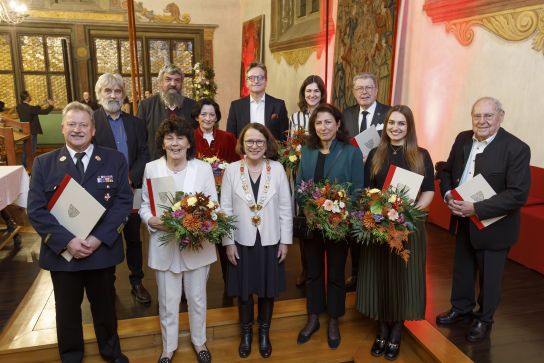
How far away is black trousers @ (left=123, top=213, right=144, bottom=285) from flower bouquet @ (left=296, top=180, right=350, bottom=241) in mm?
1440

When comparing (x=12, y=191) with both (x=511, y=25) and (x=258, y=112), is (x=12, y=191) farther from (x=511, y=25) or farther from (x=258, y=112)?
(x=511, y=25)

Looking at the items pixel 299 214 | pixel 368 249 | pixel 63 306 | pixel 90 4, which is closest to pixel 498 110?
pixel 368 249

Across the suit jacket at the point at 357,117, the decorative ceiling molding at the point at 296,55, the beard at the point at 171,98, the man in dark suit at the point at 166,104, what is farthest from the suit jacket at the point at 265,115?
the decorative ceiling molding at the point at 296,55

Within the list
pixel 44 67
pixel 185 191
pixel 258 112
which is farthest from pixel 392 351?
pixel 44 67

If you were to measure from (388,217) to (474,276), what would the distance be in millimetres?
1089

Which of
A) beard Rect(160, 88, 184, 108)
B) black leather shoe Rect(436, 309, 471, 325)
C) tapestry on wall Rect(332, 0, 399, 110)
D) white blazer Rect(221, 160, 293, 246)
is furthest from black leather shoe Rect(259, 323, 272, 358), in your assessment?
tapestry on wall Rect(332, 0, 399, 110)

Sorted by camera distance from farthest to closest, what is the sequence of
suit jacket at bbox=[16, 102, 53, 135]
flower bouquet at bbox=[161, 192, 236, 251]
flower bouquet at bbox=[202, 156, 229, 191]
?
suit jacket at bbox=[16, 102, 53, 135] < flower bouquet at bbox=[202, 156, 229, 191] < flower bouquet at bbox=[161, 192, 236, 251]

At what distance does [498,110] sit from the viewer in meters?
2.78

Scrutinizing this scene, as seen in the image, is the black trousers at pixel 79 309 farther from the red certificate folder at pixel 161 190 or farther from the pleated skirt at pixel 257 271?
the pleated skirt at pixel 257 271

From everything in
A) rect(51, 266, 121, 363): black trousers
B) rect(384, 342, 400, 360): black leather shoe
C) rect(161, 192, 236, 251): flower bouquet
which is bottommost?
rect(384, 342, 400, 360): black leather shoe

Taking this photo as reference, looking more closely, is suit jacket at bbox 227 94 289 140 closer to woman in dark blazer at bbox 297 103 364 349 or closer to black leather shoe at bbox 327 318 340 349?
woman in dark blazer at bbox 297 103 364 349

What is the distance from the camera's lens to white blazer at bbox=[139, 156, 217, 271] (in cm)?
274

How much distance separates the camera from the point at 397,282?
293cm

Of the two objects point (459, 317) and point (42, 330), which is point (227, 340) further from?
point (459, 317)
